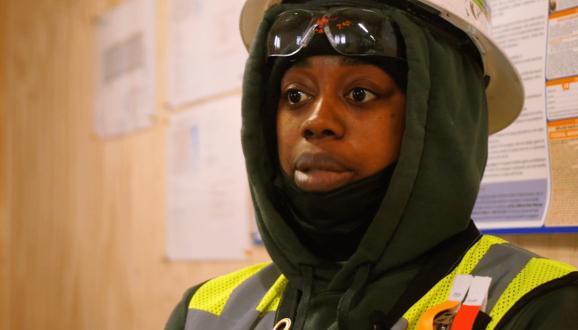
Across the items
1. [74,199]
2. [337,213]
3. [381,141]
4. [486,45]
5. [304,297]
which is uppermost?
[486,45]

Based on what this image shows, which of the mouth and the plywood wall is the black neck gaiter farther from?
the plywood wall

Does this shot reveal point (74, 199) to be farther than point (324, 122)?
Yes

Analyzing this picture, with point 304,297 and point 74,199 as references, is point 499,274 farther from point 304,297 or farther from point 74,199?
point 74,199

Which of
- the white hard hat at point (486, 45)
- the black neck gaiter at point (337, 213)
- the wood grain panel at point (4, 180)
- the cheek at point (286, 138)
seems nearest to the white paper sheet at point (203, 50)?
the white hard hat at point (486, 45)

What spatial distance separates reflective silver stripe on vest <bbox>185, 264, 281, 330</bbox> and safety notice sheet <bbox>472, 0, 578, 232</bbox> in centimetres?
43

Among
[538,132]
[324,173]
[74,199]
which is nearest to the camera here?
[324,173]

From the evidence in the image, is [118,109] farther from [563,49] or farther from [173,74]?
[563,49]

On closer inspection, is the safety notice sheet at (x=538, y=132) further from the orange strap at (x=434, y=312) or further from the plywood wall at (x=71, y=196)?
the plywood wall at (x=71, y=196)

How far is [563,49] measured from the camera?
1.15 meters

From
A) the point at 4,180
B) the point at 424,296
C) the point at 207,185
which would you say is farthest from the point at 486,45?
the point at 4,180

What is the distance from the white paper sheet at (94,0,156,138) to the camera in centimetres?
219

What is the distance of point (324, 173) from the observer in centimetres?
96

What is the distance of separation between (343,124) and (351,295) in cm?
24

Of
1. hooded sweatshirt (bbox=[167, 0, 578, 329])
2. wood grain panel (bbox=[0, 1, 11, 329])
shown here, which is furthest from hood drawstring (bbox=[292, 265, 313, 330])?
wood grain panel (bbox=[0, 1, 11, 329])
